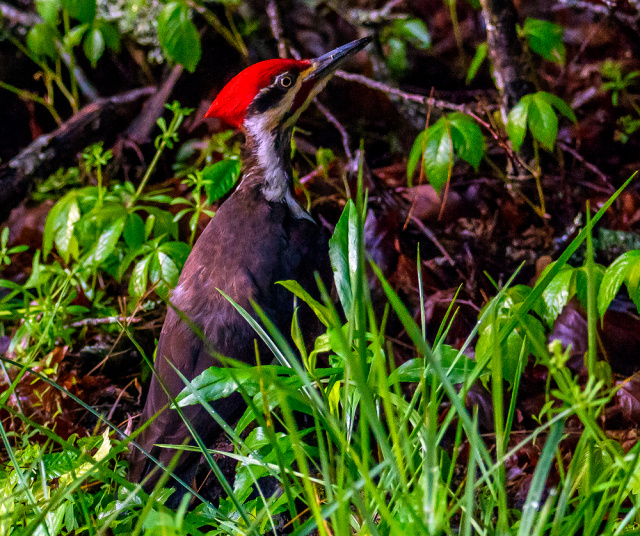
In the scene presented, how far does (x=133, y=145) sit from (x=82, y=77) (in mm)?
741

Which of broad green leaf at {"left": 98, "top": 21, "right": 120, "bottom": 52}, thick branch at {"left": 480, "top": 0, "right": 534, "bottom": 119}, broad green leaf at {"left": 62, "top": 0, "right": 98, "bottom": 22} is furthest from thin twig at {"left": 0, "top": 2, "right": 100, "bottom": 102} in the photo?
thick branch at {"left": 480, "top": 0, "right": 534, "bottom": 119}

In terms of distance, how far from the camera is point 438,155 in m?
2.19

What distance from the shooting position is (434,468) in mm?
860

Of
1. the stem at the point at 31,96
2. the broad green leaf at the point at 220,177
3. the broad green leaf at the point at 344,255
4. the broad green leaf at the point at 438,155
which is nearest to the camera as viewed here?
the broad green leaf at the point at 344,255

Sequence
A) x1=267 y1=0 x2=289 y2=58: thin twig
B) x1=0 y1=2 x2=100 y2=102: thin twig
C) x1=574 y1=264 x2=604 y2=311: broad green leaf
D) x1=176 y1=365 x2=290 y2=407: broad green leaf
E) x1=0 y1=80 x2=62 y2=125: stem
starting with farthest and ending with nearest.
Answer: x1=0 y1=2 x2=100 y2=102: thin twig < x1=0 y1=80 x2=62 y2=125: stem < x1=267 y1=0 x2=289 y2=58: thin twig < x1=574 y1=264 x2=604 y2=311: broad green leaf < x1=176 y1=365 x2=290 y2=407: broad green leaf

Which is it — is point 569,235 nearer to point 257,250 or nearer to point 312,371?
point 257,250

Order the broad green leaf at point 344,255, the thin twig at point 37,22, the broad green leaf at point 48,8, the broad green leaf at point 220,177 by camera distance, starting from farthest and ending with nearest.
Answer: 1. the thin twig at point 37,22
2. the broad green leaf at point 48,8
3. the broad green leaf at point 220,177
4. the broad green leaf at point 344,255

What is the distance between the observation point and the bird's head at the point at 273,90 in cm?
229

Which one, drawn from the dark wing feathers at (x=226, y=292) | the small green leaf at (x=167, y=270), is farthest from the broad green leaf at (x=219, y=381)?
the small green leaf at (x=167, y=270)

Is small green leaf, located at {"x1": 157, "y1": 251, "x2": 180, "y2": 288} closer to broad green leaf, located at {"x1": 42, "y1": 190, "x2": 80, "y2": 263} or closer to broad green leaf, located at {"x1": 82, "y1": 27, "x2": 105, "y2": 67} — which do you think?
broad green leaf, located at {"x1": 42, "y1": 190, "x2": 80, "y2": 263}

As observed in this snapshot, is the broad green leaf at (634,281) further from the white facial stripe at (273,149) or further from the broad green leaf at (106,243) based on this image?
the broad green leaf at (106,243)

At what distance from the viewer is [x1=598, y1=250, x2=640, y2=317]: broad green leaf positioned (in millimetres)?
1562

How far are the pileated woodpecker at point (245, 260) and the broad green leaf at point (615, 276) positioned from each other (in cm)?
98

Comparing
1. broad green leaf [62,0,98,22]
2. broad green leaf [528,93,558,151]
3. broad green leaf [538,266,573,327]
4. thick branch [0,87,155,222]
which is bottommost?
broad green leaf [538,266,573,327]
